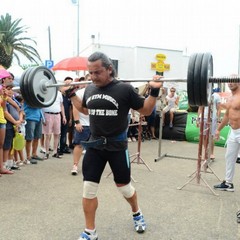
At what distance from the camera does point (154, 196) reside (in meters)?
4.51

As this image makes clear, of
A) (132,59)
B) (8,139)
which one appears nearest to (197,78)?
(8,139)

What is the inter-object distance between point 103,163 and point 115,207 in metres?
1.11

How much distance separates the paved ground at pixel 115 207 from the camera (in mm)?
3309

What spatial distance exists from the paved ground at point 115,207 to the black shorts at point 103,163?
2.07 ft

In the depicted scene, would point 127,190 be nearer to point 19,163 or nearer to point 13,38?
point 19,163

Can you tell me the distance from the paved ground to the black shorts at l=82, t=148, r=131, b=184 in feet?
2.07

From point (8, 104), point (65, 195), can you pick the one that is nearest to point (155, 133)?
point (8, 104)

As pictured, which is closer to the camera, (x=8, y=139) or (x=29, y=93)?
(x=29, y=93)

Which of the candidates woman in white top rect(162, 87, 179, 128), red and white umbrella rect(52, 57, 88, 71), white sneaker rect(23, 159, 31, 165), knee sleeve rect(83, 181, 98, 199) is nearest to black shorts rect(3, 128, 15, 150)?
white sneaker rect(23, 159, 31, 165)

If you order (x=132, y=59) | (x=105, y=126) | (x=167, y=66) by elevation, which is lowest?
(x=105, y=126)

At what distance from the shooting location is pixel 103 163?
122 inches

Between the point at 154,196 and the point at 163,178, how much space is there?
1061 millimetres

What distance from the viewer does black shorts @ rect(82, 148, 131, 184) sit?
3039 mm

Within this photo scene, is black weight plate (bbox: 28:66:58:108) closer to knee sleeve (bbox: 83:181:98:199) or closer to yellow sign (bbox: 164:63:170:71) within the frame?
knee sleeve (bbox: 83:181:98:199)
